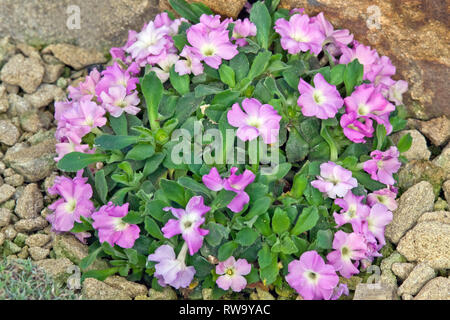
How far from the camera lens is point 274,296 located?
2.81 metres

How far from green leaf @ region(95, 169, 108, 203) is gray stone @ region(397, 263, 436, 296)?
53.6 inches

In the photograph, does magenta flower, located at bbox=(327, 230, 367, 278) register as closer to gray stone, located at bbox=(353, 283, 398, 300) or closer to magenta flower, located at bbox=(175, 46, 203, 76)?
gray stone, located at bbox=(353, 283, 398, 300)

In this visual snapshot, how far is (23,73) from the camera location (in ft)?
11.5

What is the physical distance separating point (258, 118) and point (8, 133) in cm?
140

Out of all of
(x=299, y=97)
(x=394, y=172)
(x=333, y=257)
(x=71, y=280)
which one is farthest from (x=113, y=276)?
(x=394, y=172)

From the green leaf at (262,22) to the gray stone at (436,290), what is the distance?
4.49 ft

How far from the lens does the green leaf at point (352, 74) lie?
9.83 ft

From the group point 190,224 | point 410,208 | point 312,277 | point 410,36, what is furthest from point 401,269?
point 410,36

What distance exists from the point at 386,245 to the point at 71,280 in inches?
56.7

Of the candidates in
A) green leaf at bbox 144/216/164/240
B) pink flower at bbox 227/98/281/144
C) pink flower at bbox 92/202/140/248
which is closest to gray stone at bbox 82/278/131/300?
pink flower at bbox 92/202/140/248

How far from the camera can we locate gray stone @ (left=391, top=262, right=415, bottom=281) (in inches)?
109

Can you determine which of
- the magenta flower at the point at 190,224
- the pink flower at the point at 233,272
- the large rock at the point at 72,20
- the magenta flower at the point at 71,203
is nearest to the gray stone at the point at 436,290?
the pink flower at the point at 233,272

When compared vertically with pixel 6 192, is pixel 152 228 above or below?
above

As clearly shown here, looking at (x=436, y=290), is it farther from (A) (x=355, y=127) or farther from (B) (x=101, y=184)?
(B) (x=101, y=184)
